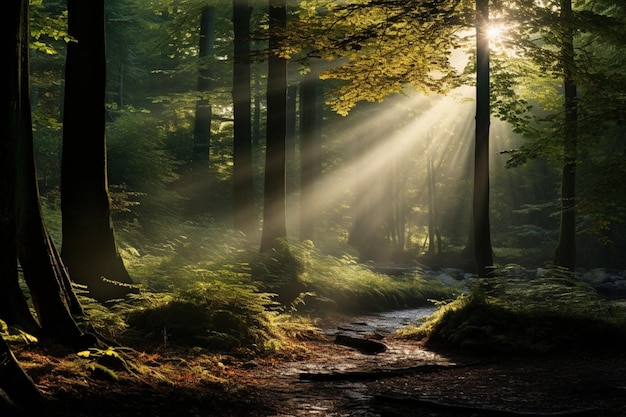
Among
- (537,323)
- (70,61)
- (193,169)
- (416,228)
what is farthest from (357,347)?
(416,228)

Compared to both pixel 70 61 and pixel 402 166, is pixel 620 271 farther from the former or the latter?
pixel 70 61

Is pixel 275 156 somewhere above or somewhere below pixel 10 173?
above

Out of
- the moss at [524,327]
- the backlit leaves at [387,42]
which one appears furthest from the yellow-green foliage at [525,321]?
the backlit leaves at [387,42]

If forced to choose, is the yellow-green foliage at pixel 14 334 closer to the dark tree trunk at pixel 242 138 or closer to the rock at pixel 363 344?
the rock at pixel 363 344

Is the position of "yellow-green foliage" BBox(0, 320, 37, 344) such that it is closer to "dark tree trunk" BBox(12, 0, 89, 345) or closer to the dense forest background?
"dark tree trunk" BBox(12, 0, 89, 345)

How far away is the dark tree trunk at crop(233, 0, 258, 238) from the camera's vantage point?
18.0 m

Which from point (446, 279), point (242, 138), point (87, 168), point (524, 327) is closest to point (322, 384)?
point (524, 327)

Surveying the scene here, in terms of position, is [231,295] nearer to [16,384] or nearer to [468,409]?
[468,409]

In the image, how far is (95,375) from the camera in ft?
18.3

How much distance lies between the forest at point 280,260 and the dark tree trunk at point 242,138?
0.06 metres

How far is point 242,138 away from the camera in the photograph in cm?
1820

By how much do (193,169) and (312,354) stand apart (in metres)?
16.7

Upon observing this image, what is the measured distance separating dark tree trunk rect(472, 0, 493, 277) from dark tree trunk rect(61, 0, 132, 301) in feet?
23.1

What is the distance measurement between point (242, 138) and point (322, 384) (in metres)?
11.9
